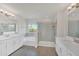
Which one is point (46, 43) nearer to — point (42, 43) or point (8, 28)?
point (42, 43)

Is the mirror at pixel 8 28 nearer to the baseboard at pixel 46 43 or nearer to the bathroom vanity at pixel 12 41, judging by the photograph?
the bathroom vanity at pixel 12 41

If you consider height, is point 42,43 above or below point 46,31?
below

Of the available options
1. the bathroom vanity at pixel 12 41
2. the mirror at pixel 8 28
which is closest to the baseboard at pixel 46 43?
the bathroom vanity at pixel 12 41

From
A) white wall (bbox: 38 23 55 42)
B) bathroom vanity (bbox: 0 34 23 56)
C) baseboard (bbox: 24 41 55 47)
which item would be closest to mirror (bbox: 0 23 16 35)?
bathroom vanity (bbox: 0 34 23 56)

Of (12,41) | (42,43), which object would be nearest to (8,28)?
(12,41)

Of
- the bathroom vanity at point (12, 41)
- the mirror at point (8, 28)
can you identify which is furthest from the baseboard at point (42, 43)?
the mirror at point (8, 28)

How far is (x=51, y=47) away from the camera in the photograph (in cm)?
183

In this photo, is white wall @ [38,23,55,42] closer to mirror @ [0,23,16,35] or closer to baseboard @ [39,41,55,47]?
baseboard @ [39,41,55,47]

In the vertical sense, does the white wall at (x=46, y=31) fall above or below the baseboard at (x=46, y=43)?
above

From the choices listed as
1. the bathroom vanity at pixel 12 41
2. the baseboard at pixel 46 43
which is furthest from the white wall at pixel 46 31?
the bathroom vanity at pixel 12 41

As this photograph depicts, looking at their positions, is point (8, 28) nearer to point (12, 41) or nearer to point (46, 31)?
point (12, 41)

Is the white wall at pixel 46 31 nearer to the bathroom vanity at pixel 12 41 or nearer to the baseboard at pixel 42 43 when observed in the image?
the baseboard at pixel 42 43

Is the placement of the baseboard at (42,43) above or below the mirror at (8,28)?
below

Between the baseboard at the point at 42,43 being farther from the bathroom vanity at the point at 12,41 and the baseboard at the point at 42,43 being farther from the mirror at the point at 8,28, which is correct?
the mirror at the point at 8,28
